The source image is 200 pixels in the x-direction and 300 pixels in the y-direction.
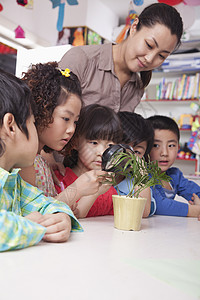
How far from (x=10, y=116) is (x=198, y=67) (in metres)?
3.34

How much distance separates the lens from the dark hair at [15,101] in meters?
0.76

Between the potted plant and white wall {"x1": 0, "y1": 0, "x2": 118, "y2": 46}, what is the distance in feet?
9.46

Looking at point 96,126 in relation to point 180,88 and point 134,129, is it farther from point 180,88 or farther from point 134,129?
point 180,88

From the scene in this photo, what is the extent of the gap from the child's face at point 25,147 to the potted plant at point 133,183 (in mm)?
235

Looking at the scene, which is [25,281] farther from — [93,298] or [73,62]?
[73,62]

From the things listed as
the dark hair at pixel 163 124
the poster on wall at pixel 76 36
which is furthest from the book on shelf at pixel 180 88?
the dark hair at pixel 163 124

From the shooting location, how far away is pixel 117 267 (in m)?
0.54

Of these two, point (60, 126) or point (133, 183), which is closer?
point (133, 183)

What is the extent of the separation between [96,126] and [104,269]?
2.56 ft

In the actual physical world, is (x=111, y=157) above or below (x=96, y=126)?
below

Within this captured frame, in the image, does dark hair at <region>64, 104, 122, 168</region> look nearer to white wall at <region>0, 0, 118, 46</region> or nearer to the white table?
the white table

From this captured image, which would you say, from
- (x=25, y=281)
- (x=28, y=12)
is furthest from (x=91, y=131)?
(x=28, y=12)

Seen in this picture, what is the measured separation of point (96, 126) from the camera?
126 centimetres

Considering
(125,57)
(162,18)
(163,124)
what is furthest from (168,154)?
(162,18)
